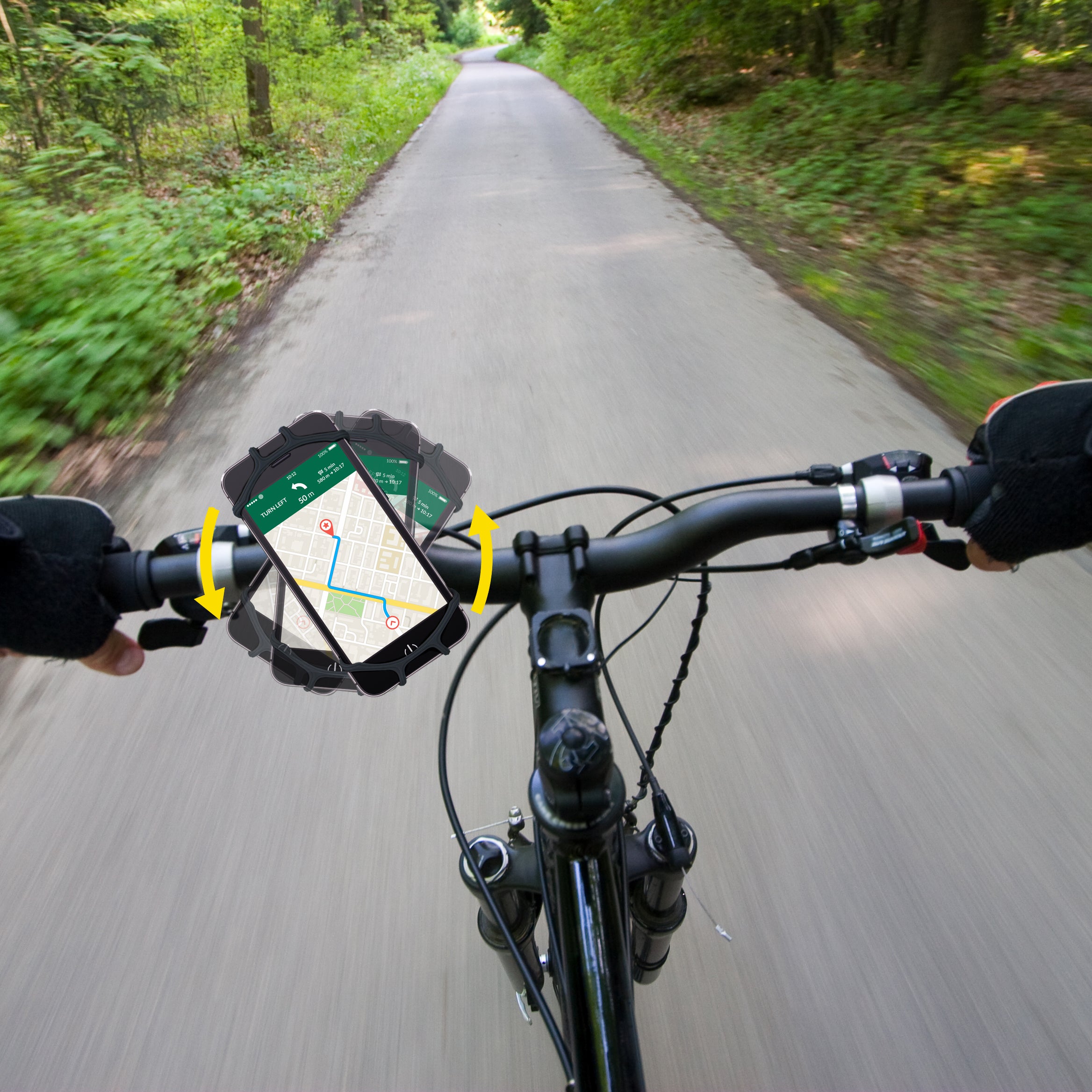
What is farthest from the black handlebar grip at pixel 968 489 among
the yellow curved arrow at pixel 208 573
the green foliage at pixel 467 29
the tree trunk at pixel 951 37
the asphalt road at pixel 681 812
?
the green foliage at pixel 467 29

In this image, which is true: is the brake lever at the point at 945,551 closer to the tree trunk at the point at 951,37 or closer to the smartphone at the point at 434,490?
the smartphone at the point at 434,490

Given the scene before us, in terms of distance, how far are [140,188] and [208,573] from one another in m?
9.32

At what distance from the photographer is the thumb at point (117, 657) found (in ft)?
2.88

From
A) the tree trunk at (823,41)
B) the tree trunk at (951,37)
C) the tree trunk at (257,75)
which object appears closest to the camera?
the tree trunk at (951,37)

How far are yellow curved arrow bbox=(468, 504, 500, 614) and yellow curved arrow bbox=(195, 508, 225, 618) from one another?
1.03 ft

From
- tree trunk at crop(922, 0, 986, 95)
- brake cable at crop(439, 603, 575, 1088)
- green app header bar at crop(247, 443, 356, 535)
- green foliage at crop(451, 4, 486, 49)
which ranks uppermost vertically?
green foliage at crop(451, 4, 486, 49)

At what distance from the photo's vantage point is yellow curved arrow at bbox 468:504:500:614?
839mm

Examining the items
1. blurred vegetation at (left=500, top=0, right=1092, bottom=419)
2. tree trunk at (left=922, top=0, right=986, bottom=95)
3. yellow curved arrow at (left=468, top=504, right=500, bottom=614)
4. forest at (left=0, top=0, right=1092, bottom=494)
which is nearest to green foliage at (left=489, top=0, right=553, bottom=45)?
forest at (left=0, top=0, right=1092, bottom=494)

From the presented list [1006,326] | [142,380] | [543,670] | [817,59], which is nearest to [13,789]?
[543,670]

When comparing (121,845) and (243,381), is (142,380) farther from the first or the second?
(121,845)

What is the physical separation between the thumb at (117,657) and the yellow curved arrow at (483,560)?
1.45 feet

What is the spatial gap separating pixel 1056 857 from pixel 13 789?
3.02 metres

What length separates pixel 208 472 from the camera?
3.70 m

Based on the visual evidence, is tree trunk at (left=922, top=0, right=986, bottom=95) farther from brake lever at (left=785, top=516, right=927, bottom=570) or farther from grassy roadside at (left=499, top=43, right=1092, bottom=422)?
brake lever at (left=785, top=516, right=927, bottom=570)
